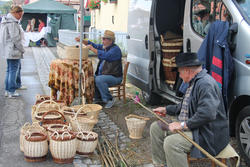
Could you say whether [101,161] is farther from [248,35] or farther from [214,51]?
[248,35]

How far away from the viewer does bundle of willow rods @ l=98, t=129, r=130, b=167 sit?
4.17 metres

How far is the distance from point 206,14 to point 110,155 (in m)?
2.49

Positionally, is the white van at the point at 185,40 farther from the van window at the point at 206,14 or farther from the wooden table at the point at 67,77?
the wooden table at the point at 67,77

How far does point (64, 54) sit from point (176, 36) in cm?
220

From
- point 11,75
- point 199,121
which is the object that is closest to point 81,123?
point 199,121

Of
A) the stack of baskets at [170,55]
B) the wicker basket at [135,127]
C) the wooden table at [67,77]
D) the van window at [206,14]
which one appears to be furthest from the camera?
the wooden table at [67,77]

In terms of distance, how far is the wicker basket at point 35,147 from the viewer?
420 cm

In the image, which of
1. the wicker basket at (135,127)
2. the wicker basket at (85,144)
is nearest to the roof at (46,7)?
the wicker basket at (135,127)

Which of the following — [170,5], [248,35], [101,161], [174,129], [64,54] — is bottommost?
[101,161]

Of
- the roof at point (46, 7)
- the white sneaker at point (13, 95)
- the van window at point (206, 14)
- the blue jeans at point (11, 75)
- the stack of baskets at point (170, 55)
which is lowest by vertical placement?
the white sneaker at point (13, 95)

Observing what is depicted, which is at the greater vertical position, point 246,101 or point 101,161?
point 246,101

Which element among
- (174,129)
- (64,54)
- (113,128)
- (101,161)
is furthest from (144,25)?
(174,129)

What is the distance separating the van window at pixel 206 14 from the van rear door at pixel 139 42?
4.28 feet

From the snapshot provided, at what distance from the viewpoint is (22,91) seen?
8547mm
